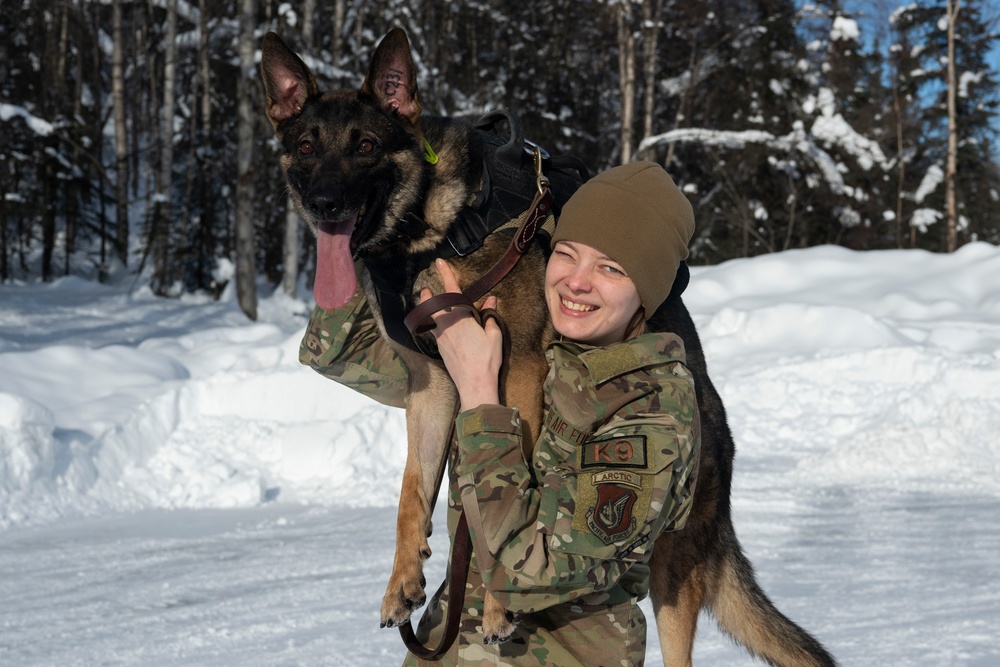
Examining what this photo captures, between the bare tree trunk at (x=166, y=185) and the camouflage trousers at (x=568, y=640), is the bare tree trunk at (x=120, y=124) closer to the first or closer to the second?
the bare tree trunk at (x=166, y=185)

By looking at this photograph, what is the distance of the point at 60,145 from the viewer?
20562 millimetres

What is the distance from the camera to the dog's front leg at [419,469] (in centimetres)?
239

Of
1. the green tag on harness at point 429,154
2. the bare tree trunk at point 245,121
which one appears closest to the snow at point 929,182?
the bare tree trunk at point 245,121

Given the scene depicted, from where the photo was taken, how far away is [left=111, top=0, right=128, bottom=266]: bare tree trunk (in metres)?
19.1

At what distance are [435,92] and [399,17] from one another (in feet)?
8.62

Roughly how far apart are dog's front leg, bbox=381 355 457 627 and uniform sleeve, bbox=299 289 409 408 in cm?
7

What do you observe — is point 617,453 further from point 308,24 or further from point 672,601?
point 308,24

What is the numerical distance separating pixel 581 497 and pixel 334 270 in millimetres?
884

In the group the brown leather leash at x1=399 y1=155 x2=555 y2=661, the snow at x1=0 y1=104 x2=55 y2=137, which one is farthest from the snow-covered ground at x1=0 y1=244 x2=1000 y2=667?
the snow at x1=0 y1=104 x2=55 y2=137

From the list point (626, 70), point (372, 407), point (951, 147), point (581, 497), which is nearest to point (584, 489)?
point (581, 497)

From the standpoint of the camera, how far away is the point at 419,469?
259 cm

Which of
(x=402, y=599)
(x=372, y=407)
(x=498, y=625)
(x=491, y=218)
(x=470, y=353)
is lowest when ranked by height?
(x=372, y=407)

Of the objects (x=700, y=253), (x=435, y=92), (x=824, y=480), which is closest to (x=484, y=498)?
(x=824, y=480)

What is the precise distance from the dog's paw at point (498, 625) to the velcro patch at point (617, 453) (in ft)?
1.40
